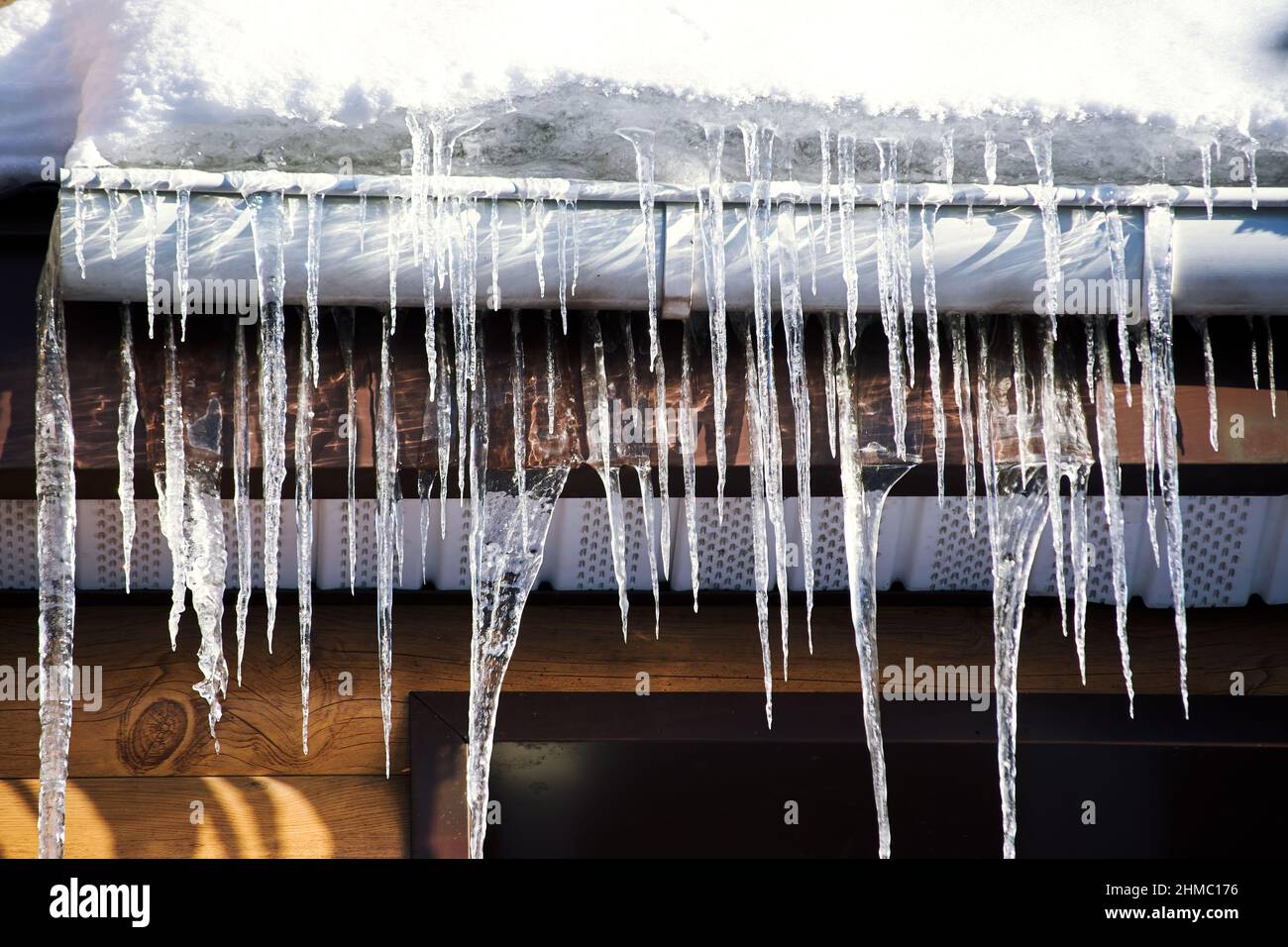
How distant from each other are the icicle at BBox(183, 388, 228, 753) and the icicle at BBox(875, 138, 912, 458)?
1.24 metres

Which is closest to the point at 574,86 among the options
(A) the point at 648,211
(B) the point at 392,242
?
(A) the point at 648,211

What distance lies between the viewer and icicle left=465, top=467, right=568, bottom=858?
8.43ft

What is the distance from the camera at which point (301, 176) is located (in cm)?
212

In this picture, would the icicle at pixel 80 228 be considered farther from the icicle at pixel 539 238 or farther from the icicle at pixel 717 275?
the icicle at pixel 717 275

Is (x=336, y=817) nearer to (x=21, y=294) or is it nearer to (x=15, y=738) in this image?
(x=15, y=738)

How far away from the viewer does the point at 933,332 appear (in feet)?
7.46

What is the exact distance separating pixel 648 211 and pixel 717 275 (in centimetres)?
17

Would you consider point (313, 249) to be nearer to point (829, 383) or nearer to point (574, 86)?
point (574, 86)

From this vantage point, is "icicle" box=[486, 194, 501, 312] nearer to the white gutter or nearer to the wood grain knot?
the white gutter

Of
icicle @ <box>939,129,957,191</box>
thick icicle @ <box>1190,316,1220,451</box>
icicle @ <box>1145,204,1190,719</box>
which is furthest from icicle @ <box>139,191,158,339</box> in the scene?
thick icicle @ <box>1190,316,1220,451</box>

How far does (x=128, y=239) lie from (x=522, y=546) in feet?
3.53

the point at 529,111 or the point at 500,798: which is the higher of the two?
the point at 529,111
